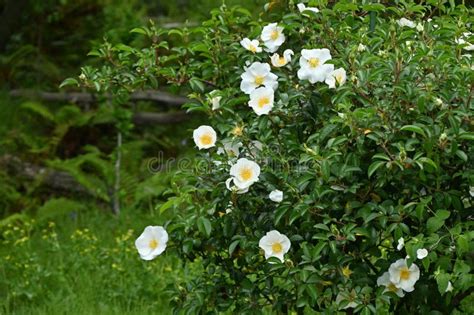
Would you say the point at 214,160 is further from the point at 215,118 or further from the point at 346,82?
the point at 346,82

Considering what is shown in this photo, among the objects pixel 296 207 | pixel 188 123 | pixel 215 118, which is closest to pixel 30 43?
pixel 188 123

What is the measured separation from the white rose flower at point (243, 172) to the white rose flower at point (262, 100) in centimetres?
21

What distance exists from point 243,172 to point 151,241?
53cm

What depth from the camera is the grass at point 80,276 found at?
525 centimetres

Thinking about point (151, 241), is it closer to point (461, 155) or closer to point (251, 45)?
point (251, 45)

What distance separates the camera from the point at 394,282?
3.18 meters

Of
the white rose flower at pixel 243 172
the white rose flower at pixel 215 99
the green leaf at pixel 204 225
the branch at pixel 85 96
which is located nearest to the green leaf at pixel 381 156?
the white rose flower at pixel 243 172

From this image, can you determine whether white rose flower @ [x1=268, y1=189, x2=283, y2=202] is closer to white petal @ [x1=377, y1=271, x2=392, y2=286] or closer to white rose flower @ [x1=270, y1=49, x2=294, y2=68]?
white petal @ [x1=377, y1=271, x2=392, y2=286]

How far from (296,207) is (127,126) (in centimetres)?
471

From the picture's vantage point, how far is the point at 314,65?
333 cm

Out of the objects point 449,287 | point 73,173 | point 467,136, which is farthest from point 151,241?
point 73,173

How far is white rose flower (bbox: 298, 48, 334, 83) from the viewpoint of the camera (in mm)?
3309

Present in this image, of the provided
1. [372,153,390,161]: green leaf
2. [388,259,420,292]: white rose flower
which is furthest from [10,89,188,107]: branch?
[372,153,390,161]: green leaf

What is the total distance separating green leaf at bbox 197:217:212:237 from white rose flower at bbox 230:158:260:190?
8.3 inches
